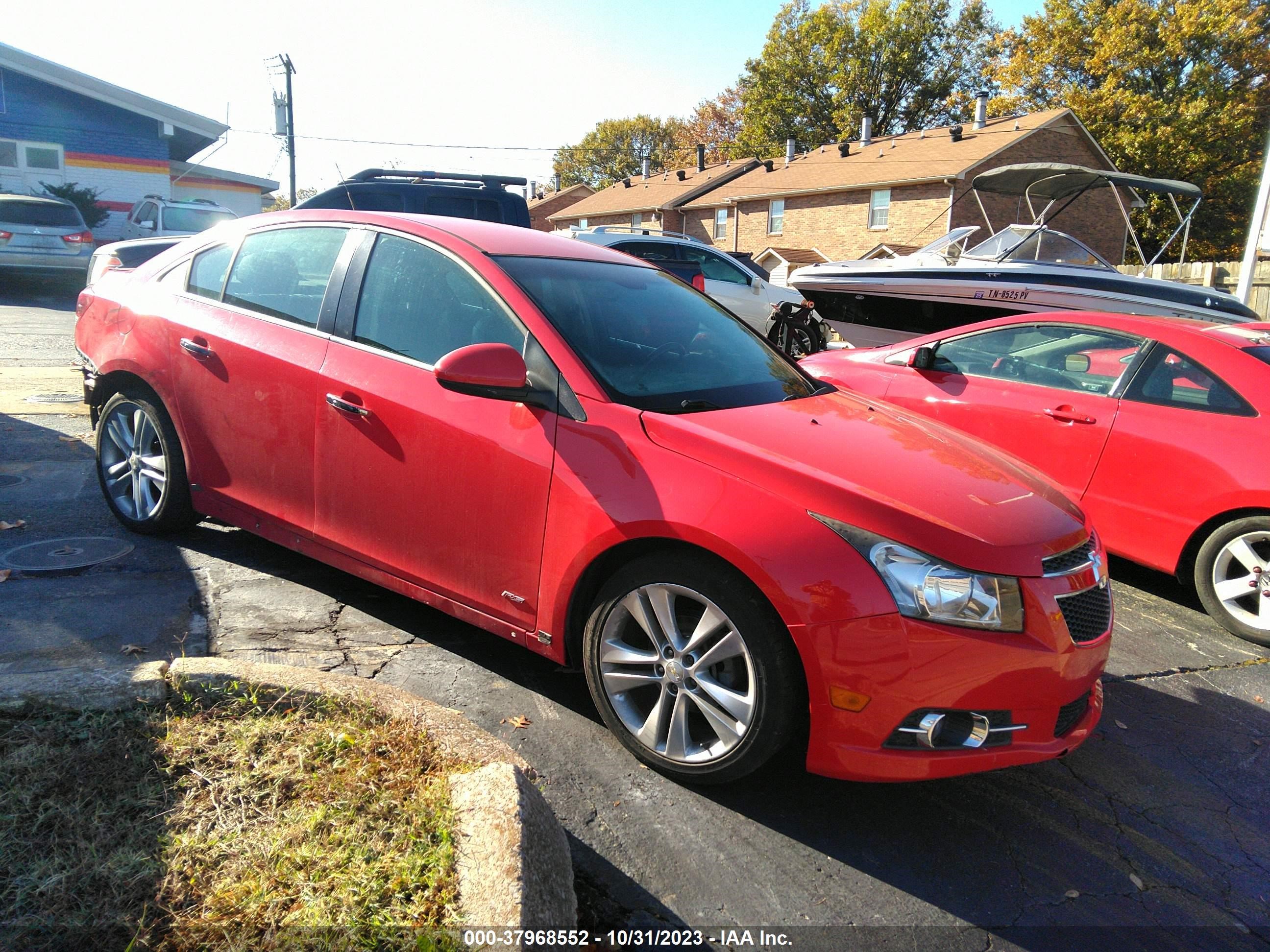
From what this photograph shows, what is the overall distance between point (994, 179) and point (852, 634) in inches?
483

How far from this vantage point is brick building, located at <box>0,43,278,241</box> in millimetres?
24266

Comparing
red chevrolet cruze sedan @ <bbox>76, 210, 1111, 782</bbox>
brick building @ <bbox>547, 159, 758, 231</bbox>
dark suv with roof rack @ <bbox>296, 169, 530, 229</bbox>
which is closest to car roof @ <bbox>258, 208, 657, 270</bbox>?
red chevrolet cruze sedan @ <bbox>76, 210, 1111, 782</bbox>

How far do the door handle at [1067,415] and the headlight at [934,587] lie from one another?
2.96 metres

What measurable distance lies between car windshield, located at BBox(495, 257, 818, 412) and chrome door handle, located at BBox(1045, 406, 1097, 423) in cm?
211

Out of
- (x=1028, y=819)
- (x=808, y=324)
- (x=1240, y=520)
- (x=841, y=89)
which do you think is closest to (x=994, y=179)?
(x=808, y=324)

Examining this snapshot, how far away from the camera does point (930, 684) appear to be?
2590mm

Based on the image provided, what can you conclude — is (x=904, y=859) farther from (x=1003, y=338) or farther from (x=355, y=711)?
(x=1003, y=338)

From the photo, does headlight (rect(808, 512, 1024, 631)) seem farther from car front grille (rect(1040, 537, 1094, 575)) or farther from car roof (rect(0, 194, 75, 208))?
car roof (rect(0, 194, 75, 208))

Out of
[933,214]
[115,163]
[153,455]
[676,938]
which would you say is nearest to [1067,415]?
[676,938]

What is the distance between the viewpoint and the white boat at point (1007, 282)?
9227 millimetres

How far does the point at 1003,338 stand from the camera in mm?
5883

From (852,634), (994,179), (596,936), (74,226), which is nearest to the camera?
(596,936)

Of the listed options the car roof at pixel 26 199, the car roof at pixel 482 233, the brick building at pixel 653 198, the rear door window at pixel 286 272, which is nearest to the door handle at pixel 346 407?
the rear door window at pixel 286 272

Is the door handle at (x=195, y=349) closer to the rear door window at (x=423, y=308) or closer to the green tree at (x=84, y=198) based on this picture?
the rear door window at (x=423, y=308)
